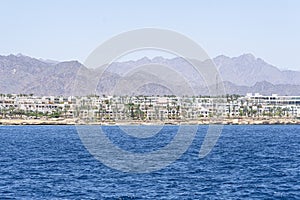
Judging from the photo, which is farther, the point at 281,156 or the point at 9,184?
the point at 281,156

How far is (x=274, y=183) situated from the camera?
60.1m

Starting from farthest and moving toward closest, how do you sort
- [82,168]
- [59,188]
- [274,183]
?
[82,168] < [274,183] < [59,188]

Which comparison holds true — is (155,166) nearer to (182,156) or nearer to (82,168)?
(82,168)

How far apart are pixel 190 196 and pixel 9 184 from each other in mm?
17218

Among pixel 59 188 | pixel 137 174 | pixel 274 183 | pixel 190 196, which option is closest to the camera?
pixel 190 196

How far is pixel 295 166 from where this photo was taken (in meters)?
76.2

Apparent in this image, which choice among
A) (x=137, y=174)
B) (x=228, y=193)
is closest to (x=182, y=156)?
(x=137, y=174)

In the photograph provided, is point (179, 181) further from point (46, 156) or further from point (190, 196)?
point (46, 156)

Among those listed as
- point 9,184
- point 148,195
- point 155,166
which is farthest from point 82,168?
point 148,195

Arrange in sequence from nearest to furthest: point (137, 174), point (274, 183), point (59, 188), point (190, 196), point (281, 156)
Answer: point (190, 196) → point (59, 188) → point (274, 183) → point (137, 174) → point (281, 156)

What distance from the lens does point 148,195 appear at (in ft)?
171

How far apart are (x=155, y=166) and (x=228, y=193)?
2322 cm

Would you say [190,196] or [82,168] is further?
[82,168]

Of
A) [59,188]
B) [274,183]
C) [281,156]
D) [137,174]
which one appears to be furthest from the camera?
[281,156]
